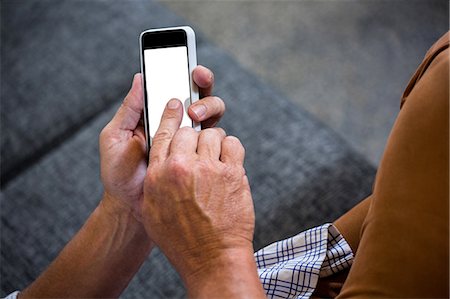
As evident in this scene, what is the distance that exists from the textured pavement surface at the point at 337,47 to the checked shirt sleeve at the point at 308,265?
0.78 metres

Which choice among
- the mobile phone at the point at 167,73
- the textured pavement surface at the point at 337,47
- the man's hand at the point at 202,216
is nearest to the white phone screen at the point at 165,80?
the mobile phone at the point at 167,73

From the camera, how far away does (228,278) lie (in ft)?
2.09

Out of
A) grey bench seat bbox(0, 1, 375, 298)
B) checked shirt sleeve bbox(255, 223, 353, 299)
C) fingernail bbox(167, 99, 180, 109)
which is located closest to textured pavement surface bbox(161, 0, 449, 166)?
grey bench seat bbox(0, 1, 375, 298)

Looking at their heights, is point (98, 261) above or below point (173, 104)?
below

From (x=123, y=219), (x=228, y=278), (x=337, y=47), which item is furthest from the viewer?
(x=337, y=47)

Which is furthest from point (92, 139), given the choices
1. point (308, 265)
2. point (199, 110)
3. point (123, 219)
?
point (308, 265)

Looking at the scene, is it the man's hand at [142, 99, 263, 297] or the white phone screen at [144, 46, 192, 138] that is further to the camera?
the white phone screen at [144, 46, 192, 138]

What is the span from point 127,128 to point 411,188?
1.45ft

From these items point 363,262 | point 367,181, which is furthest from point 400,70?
point 363,262

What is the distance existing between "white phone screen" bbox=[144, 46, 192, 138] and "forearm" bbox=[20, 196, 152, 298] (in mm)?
177

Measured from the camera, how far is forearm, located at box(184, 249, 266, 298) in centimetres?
63

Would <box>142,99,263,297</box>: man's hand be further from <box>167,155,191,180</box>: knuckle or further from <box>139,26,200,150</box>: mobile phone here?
<box>139,26,200,150</box>: mobile phone

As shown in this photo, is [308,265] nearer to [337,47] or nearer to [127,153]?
[127,153]

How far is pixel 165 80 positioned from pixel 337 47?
3.25 ft
